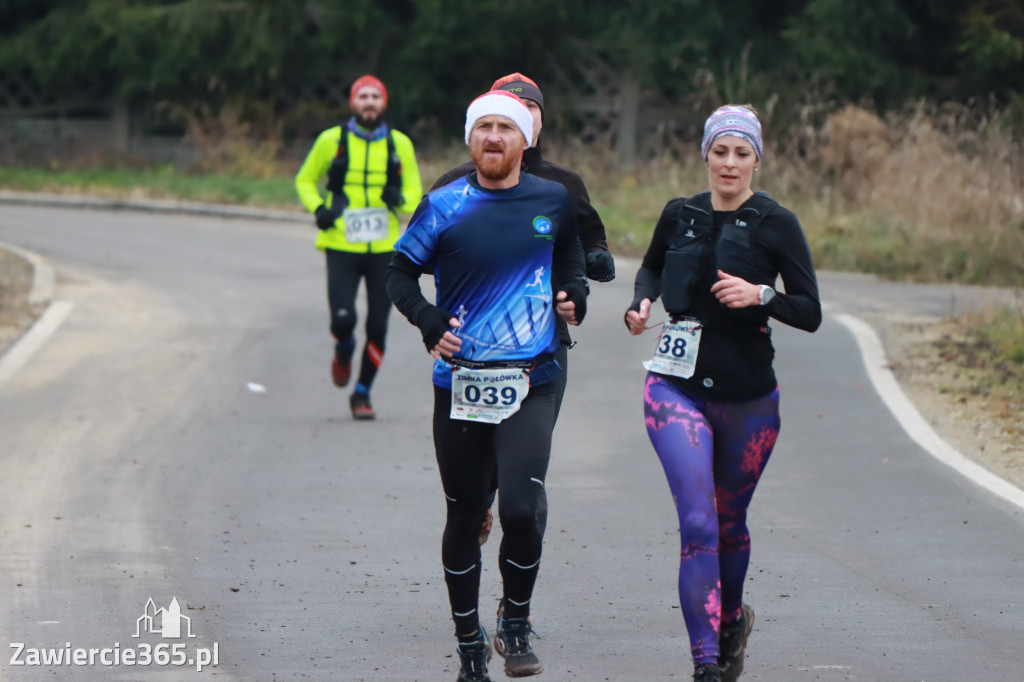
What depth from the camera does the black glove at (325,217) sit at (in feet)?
35.0

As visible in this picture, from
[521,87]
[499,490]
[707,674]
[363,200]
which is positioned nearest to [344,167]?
[363,200]

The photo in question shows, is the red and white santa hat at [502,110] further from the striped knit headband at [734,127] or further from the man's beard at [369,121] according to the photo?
the man's beard at [369,121]

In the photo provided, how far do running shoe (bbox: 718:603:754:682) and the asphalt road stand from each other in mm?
160

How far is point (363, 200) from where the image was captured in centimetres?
1080

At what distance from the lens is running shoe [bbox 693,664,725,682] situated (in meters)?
5.27

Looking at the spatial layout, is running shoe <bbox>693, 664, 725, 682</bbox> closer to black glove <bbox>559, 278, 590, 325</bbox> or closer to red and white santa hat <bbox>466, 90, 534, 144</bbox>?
black glove <bbox>559, 278, 590, 325</bbox>

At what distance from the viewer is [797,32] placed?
26188 millimetres

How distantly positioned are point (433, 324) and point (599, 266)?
1.12 m

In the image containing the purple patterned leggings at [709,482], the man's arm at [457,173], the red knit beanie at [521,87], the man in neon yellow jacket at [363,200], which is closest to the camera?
the purple patterned leggings at [709,482]

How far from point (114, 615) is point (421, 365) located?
22.9 ft

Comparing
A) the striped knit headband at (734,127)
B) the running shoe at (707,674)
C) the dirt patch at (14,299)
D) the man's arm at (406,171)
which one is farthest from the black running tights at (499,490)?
Answer: the dirt patch at (14,299)

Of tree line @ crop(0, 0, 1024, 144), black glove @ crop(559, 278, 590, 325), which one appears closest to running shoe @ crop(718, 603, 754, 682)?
black glove @ crop(559, 278, 590, 325)

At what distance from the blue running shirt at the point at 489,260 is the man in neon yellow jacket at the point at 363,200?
5.09 meters

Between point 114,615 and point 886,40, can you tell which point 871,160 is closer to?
point 886,40
